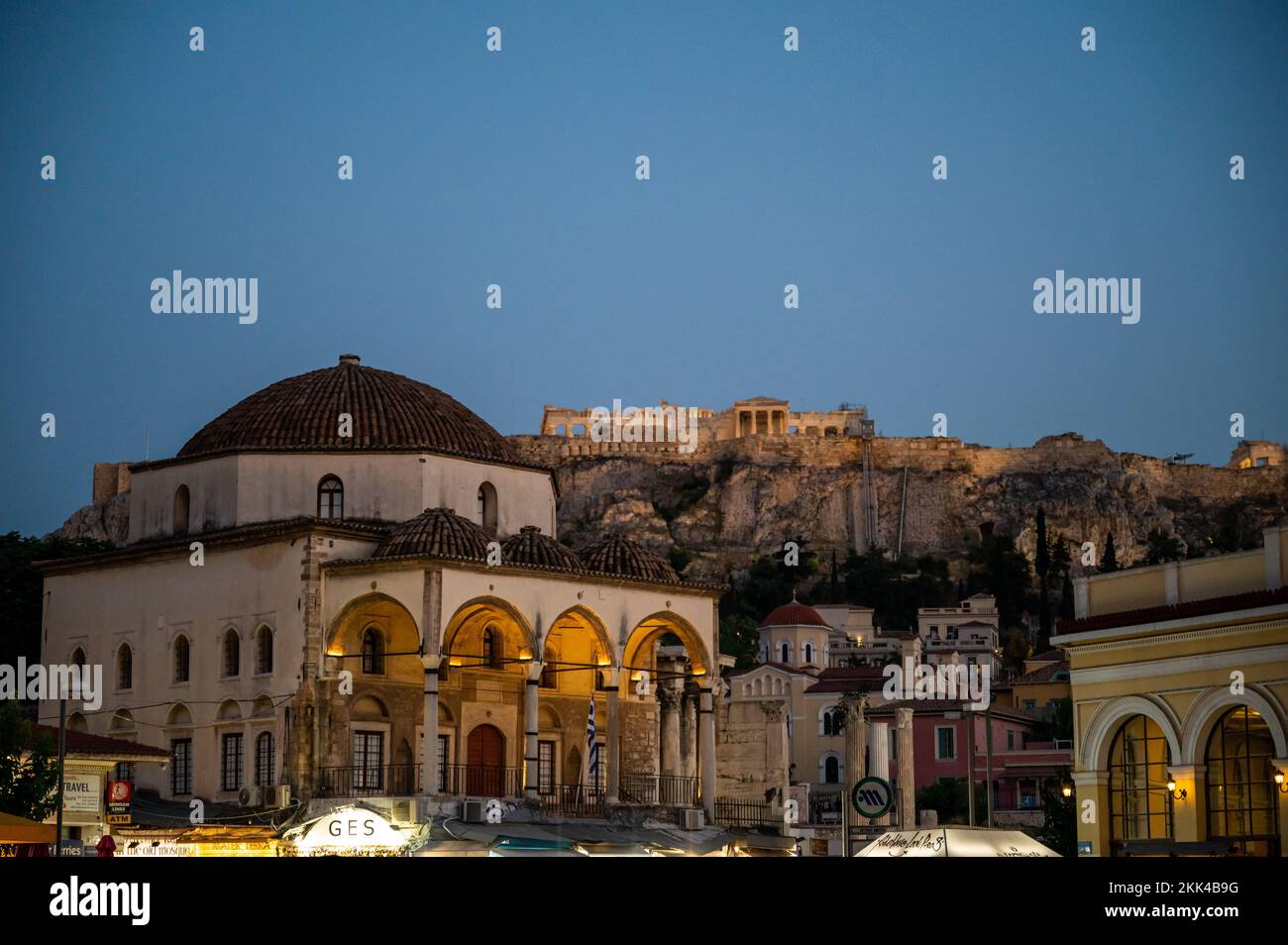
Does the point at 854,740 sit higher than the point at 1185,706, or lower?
lower

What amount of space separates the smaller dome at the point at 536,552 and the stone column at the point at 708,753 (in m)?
5.08

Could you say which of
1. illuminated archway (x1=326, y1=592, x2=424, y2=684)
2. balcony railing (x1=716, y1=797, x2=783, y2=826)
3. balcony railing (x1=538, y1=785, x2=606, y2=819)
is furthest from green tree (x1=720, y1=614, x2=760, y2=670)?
illuminated archway (x1=326, y1=592, x2=424, y2=684)

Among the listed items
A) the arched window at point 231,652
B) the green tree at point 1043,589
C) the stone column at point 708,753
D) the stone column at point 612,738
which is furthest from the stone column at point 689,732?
the green tree at point 1043,589

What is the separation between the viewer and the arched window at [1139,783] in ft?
120

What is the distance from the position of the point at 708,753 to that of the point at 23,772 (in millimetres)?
17696

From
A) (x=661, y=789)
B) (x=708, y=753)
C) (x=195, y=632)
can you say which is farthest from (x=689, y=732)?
(x=195, y=632)

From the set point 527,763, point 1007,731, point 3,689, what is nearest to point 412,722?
point 527,763

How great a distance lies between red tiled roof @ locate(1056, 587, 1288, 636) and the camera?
3462 cm

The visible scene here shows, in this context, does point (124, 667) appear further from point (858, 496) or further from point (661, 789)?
point (858, 496)

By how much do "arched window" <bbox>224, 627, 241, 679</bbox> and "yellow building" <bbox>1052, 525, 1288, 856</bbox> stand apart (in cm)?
2011

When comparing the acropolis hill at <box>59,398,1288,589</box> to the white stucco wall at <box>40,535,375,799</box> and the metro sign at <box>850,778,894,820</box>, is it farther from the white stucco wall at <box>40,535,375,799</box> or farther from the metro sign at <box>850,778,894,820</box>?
the metro sign at <box>850,778,894,820</box>

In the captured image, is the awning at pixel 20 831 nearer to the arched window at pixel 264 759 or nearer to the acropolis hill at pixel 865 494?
the arched window at pixel 264 759

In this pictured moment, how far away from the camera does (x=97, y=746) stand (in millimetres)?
45031
